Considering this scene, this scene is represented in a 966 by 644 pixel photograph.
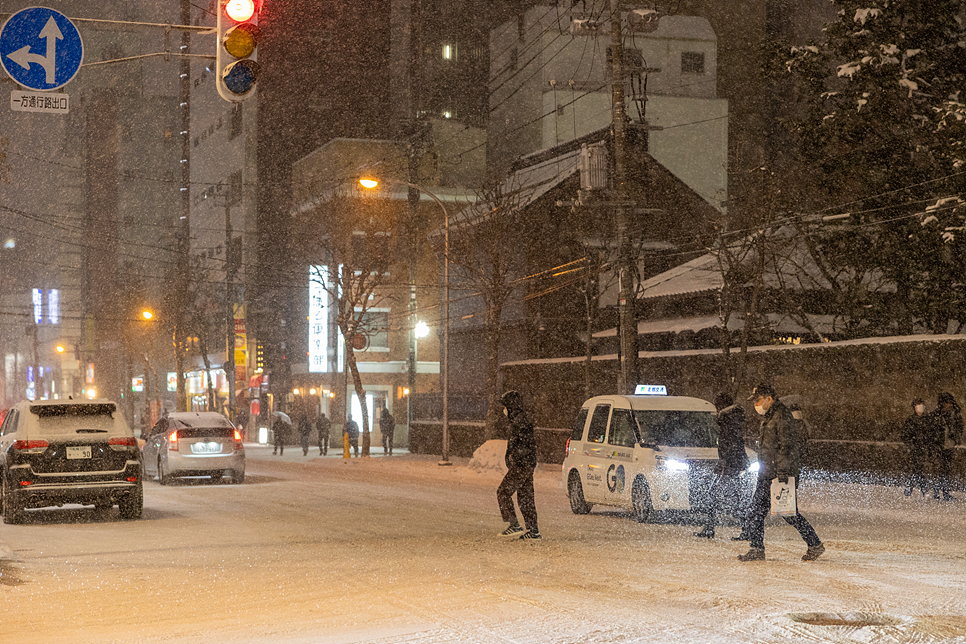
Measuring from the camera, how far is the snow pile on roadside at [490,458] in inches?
1243

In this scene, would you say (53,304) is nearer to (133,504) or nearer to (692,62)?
(692,62)

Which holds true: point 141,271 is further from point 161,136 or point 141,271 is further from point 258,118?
point 258,118

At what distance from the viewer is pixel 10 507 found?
16547 millimetres

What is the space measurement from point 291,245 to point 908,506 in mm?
53915

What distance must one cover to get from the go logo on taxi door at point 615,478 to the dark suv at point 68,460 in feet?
23.1

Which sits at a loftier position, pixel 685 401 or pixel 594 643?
pixel 685 401

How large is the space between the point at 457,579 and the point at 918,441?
13957 millimetres

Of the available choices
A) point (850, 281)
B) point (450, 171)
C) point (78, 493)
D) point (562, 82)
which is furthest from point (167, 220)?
point (78, 493)

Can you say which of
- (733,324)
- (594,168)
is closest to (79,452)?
(594,168)

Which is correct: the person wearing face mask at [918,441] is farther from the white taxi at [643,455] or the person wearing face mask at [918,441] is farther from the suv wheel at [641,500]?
the suv wheel at [641,500]

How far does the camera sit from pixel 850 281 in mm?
33844

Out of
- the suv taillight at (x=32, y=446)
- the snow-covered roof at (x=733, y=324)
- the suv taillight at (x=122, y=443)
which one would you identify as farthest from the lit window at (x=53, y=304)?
the suv taillight at (x=32, y=446)

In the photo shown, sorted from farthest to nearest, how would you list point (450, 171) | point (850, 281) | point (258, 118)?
point (258, 118) → point (450, 171) → point (850, 281)

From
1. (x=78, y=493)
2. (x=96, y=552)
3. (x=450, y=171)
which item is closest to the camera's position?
(x=96, y=552)
